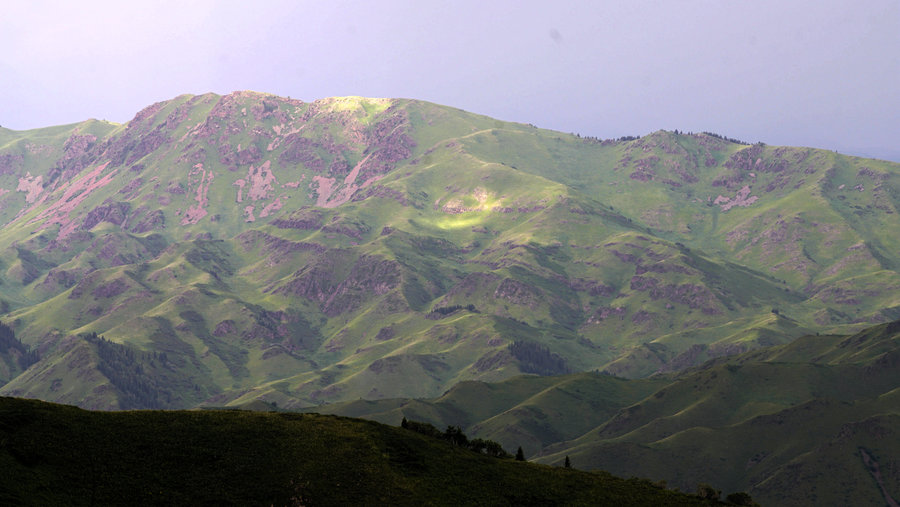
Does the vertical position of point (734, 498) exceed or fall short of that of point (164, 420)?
it falls short

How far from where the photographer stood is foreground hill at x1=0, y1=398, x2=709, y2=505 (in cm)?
13612

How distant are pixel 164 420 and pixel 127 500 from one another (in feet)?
112

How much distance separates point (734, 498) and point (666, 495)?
91.9 feet

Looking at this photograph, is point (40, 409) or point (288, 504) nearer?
point (288, 504)

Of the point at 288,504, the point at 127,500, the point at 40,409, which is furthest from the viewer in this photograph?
the point at 40,409

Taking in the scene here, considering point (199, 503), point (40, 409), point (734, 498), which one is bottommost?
point (734, 498)

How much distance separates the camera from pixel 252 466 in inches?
6137

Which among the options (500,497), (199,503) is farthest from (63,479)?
(500,497)

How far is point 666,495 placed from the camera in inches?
6929

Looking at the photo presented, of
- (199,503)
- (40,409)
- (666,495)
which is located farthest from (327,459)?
(666,495)

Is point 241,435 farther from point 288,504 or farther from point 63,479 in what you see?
point 63,479

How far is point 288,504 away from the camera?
146250 millimetres

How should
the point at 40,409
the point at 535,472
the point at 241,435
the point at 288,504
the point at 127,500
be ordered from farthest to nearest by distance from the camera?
the point at 535,472, the point at 241,435, the point at 40,409, the point at 288,504, the point at 127,500

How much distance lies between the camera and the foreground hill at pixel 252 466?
136 m
